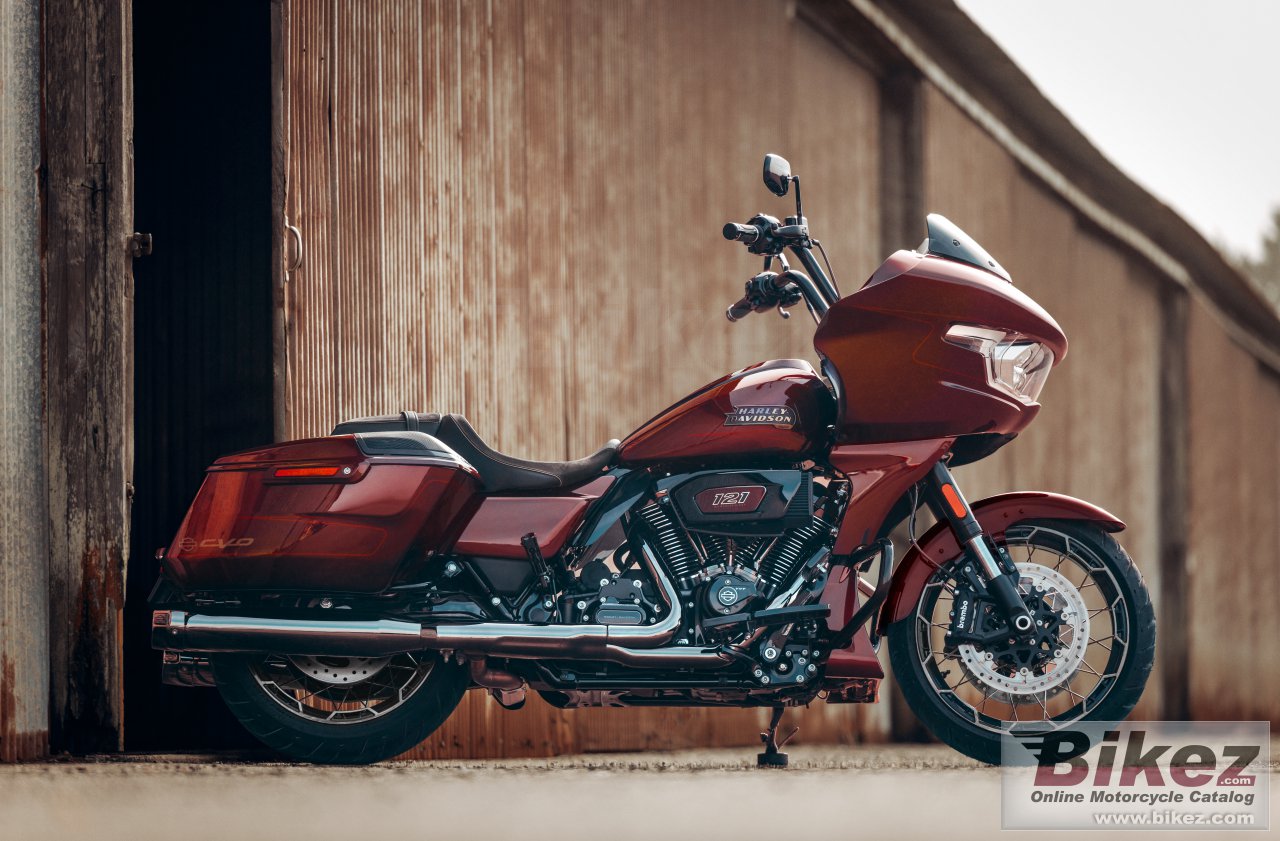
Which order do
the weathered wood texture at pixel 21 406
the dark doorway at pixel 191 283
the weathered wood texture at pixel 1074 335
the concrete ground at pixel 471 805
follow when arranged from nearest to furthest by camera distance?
the concrete ground at pixel 471 805
the weathered wood texture at pixel 21 406
the dark doorway at pixel 191 283
the weathered wood texture at pixel 1074 335

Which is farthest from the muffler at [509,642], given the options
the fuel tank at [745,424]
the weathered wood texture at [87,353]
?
the weathered wood texture at [87,353]

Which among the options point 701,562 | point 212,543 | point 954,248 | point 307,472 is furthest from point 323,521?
point 954,248

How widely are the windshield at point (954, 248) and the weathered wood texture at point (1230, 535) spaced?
18.7ft

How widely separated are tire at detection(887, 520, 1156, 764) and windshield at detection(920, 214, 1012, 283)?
2.58ft

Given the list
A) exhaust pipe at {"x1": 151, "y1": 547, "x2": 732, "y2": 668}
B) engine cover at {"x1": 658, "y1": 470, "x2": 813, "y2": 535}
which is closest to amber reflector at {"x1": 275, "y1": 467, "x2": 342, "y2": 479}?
exhaust pipe at {"x1": 151, "y1": 547, "x2": 732, "y2": 668}

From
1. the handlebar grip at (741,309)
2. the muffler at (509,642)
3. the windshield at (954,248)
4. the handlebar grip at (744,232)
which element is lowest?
the muffler at (509,642)

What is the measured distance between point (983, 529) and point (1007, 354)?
0.52m

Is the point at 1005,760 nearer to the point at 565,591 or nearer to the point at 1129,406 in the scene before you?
the point at 565,591

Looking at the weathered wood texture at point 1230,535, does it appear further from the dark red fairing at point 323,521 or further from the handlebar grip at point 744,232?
the dark red fairing at point 323,521

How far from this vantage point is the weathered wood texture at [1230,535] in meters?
9.58

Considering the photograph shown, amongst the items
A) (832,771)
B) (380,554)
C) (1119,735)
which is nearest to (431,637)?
(380,554)

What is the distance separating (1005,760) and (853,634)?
0.57m

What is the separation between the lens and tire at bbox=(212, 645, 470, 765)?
4281 millimetres

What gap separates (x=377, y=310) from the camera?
17.8 feet
